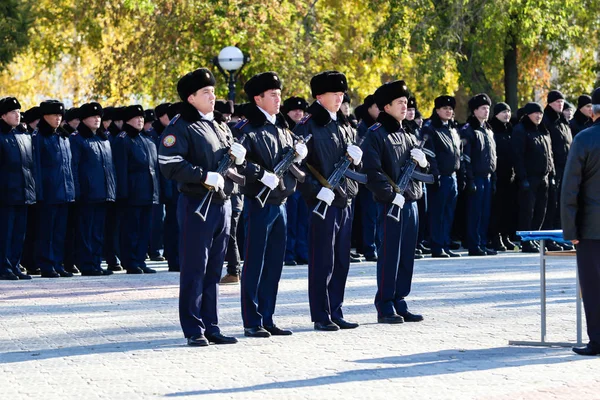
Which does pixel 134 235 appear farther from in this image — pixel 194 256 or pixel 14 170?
pixel 194 256

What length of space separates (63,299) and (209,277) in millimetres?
4025

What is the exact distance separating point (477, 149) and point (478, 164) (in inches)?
9.1

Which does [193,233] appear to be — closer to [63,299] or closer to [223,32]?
[63,299]

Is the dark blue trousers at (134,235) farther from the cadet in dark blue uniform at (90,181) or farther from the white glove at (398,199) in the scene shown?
the white glove at (398,199)

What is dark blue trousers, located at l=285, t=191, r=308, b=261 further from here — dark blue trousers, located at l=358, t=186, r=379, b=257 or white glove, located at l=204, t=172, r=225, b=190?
white glove, located at l=204, t=172, r=225, b=190

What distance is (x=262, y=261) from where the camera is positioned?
11.8 metres

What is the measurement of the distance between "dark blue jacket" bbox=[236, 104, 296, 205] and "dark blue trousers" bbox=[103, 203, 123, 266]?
7.31m

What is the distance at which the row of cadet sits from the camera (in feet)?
57.6

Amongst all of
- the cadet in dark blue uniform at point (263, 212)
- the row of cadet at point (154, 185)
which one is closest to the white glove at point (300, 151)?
the cadet in dark blue uniform at point (263, 212)

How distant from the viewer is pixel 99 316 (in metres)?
13.3

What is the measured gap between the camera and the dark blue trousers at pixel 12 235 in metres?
17.4

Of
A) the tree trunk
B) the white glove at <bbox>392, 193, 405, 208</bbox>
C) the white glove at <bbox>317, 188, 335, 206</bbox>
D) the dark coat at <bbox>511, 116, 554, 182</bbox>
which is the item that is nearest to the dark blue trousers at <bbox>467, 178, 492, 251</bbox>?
the dark coat at <bbox>511, 116, 554, 182</bbox>

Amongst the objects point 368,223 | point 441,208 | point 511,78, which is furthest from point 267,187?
point 511,78

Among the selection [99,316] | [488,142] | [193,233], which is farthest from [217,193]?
[488,142]
